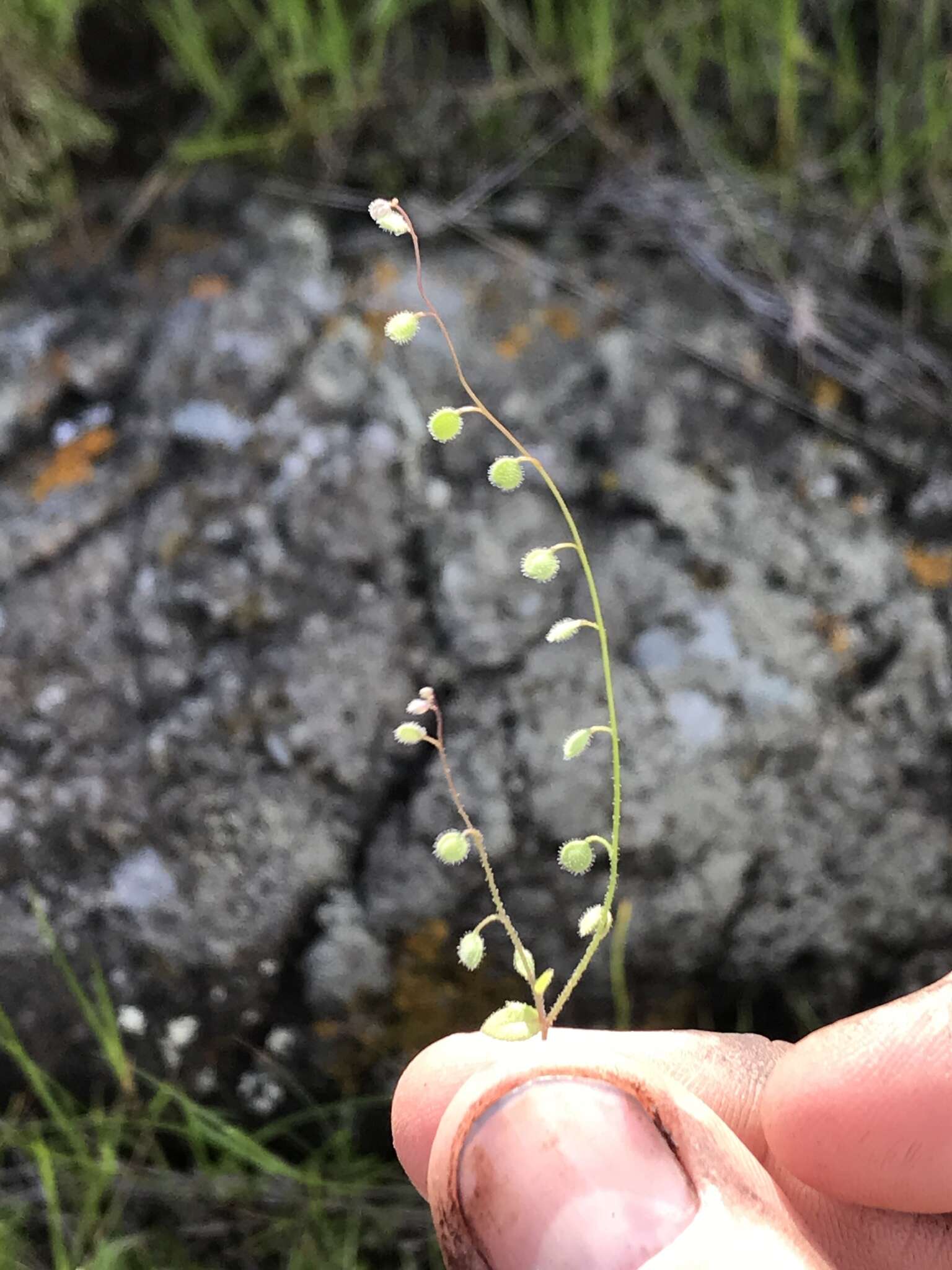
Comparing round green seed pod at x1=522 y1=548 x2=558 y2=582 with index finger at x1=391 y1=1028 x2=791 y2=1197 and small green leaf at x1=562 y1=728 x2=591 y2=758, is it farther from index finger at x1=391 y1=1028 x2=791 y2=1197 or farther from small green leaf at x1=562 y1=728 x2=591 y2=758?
index finger at x1=391 y1=1028 x2=791 y2=1197

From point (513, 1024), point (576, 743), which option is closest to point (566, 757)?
point (576, 743)

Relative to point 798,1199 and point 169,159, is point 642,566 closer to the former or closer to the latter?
point 798,1199

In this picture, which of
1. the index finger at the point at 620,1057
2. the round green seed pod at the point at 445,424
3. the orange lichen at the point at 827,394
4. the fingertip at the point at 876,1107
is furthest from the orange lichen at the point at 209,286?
the fingertip at the point at 876,1107

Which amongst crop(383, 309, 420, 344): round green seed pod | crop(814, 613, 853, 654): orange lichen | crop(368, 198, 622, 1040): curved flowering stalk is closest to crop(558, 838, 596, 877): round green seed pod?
crop(368, 198, 622, 1040): curved flowering stalk

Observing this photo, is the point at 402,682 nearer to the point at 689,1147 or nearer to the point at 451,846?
the point at 451,846

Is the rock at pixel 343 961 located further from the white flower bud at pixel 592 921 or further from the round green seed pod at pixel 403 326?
the round green seed pod at pixel 403 326

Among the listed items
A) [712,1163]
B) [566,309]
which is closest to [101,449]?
[566,309]
